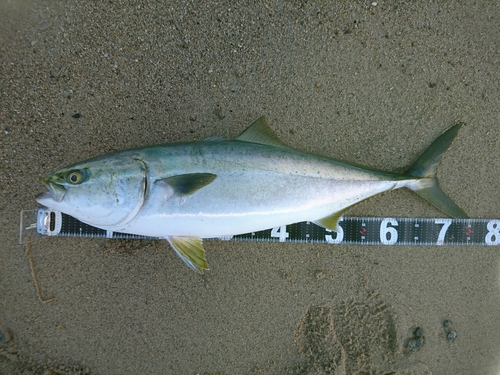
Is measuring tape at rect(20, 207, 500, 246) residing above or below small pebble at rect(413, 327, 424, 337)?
above

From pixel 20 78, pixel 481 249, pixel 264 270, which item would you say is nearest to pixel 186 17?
pixel 20 78

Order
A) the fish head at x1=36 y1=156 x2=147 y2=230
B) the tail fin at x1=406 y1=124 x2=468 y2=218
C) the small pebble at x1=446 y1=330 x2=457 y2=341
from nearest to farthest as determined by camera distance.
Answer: the fish head at x1=36 y1=156 x2=147 y2=230 → the tail fin at x1=406 y1=124 x2=468 y2=218 → the small pebble at x1=446 y1=330 x2=457 y2=341

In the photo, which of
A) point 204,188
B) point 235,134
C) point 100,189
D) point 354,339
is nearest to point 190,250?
point 204,188

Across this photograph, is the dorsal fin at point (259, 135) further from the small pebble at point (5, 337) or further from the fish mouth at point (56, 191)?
the small pebble at point (5, 337)

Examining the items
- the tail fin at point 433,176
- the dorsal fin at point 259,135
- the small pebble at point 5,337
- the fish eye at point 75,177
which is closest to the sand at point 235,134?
the small pebble at point 5,337

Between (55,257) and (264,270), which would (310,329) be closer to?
(264,270)

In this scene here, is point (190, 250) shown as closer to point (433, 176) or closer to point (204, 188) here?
point (204, 188)

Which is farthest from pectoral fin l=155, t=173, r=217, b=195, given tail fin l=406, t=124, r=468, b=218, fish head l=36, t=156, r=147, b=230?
tail fin l=406, t=124, r=468, b=218

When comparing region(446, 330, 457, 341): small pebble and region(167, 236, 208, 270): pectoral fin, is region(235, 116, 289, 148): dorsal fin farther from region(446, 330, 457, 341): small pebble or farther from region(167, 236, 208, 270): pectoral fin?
region(446, 330, 457, 341): small pebble
